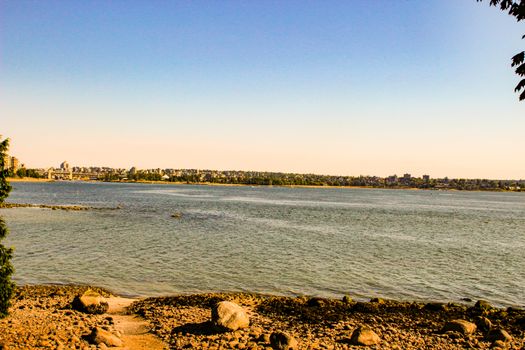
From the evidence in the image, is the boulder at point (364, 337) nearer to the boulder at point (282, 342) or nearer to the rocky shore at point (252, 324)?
the rocky shore at point (252, 324)

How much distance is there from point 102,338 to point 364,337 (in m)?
12.0

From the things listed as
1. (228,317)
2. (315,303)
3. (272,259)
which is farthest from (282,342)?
(272,259)

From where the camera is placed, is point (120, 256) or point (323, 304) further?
point (120, 256)

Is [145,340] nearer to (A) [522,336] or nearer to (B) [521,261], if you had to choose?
(A) [522,336]

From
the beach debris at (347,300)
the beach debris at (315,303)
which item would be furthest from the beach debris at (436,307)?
the beach debris at (315,303)

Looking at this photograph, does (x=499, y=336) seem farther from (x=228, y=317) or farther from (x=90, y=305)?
(x=90, y=305)

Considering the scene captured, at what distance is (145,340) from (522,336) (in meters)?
19.1

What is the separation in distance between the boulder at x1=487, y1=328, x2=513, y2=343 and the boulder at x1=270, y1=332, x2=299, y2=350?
10.0 m

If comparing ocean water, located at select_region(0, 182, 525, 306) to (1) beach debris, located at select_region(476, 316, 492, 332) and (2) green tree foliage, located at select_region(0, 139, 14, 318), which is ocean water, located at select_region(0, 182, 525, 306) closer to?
(1) beach debris, located at select_region(476, 316, 492, 332)

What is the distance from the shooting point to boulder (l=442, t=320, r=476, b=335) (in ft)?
69.2

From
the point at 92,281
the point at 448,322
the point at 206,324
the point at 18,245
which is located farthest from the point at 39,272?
the point at 448,322

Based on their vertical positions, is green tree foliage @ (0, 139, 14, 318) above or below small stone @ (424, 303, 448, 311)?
above

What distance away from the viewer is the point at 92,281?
31688 mm

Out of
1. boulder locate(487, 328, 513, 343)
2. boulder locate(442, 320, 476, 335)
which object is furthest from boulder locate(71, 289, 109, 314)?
boulder locate(487, 328, 513, 343)
